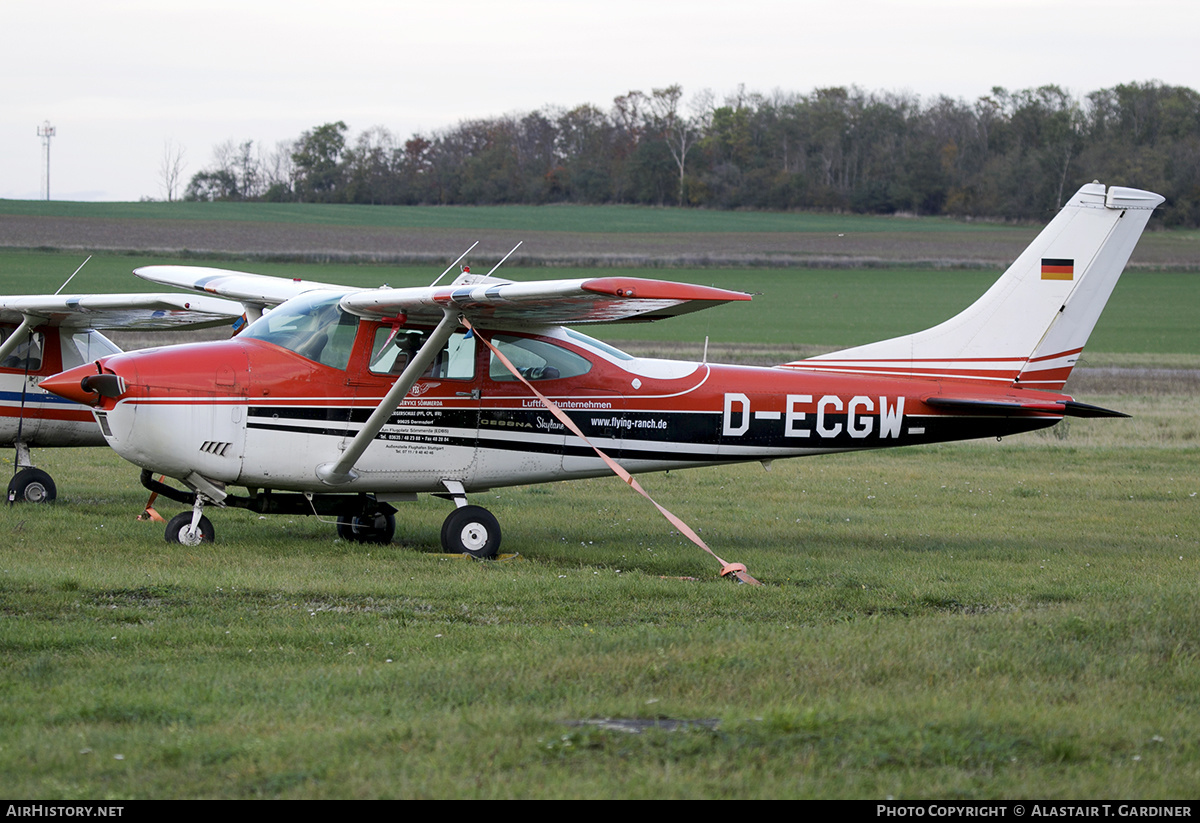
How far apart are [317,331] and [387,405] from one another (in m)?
1.10

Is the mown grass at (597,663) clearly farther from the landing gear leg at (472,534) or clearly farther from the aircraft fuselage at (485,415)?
the aircraft fuselage at (485,415)

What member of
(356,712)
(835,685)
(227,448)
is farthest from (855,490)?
(356,712)

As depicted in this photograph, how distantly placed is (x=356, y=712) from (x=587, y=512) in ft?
26.2

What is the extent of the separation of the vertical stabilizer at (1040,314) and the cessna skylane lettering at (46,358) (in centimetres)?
739

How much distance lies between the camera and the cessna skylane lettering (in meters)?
12.7

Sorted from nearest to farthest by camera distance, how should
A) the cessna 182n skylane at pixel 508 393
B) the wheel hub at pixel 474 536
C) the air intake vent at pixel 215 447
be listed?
1. the cessna 182n skylane at pixel 508 393
2. the air intake vent at pixel 215 447
3. the wheel hub at pixel 474 536

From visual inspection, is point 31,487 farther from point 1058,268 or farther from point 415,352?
point 1058,268

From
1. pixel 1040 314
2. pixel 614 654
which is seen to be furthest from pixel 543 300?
pixel 1040 314

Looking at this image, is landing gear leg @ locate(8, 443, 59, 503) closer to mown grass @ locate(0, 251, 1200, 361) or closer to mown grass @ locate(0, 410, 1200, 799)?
mown grass @ locate(0, 410, 1200, 799)

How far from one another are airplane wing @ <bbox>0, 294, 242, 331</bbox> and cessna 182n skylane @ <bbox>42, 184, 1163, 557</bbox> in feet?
8.22

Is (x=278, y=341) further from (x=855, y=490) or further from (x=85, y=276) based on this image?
(x=85, y=276)

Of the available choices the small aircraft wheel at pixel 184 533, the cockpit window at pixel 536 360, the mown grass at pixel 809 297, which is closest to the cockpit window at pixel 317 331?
the cockpit window at pixel 536 360

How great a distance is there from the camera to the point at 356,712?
5352 millimetres

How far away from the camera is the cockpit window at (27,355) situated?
13.1 meters
